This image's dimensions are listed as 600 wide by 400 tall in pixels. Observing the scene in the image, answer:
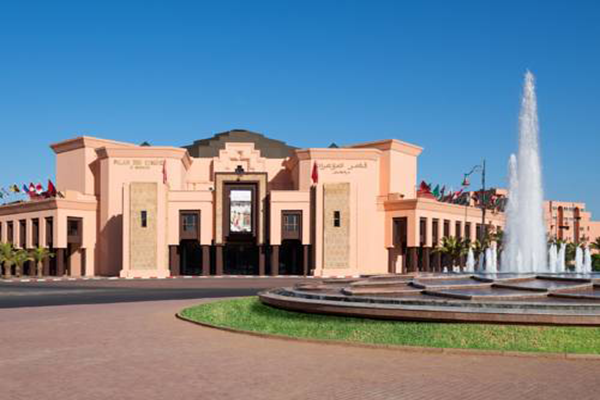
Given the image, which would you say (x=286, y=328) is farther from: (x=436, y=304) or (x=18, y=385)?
(x=18, y=385)

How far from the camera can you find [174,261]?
62.4 meters

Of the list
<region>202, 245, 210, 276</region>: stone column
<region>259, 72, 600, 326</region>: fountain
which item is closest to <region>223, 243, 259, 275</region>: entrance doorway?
<region>202, 245, 210, 276</region>: stone column

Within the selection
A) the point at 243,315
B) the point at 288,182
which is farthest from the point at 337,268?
the point at 243,315

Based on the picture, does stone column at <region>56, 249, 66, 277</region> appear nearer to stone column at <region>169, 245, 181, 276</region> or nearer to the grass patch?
stone column at <region>169, 245, 181, 276</region>

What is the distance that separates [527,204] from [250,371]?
896 inches

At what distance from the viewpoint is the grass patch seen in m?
12.2

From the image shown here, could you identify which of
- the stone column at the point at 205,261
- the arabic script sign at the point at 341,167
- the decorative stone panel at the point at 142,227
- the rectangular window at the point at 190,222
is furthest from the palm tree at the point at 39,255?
the arabic script sign at the point at 341,167

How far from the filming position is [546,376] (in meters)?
9.88

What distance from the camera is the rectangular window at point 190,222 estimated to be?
63219 mm

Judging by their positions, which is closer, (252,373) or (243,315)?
(252,373)

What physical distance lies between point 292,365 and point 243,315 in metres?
7.49

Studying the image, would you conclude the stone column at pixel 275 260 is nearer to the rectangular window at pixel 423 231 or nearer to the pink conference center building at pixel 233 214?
the pink conference center building at pixel 233 214

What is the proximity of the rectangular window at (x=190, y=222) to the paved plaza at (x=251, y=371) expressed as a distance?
48.3 meters

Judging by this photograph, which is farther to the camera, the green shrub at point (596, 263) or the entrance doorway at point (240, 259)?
the entrance doorway at point (240, 259)
